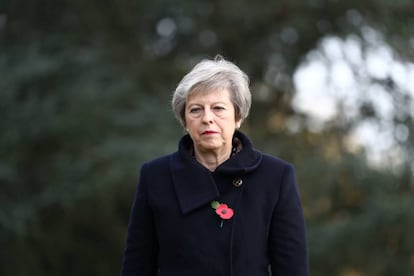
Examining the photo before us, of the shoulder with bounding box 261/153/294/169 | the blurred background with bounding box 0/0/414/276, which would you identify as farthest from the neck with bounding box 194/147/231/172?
the blurred background with bounding box 0/0/414/276

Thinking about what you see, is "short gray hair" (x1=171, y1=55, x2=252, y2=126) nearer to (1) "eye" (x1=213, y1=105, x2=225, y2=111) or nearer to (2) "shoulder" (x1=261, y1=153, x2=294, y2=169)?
(1) "eye" (x1=213, y1=105, x2=225, y2=111)

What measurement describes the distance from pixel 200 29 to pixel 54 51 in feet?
6.14

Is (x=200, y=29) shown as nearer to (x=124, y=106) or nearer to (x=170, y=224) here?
(x=124, y=106)

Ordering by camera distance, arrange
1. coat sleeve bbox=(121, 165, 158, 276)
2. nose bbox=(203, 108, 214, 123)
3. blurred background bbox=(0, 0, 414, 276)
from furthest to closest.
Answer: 1. blurred background bbox=(0, 0, 414, 276)
2. coat sleeve bbox=(121, 165, 158, 276)
3. nose bbox=(203, 108, 214, 123)

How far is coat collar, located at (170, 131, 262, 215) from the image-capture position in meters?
2.73

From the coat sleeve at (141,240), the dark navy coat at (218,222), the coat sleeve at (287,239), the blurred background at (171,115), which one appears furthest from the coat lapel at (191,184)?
the blurred background at (171,115)

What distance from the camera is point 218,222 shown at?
271 centimetres

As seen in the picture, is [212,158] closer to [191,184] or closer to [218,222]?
[191,184]

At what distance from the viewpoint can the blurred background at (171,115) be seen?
27.4ft

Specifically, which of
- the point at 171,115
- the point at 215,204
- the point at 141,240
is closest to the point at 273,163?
the point at 215,204

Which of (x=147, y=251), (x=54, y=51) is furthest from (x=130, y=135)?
(x=147, y=251)

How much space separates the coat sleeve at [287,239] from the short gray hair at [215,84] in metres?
0.31

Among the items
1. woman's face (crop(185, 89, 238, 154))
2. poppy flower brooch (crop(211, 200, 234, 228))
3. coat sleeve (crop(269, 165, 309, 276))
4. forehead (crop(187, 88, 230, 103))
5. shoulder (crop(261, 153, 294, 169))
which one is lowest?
coat sleeve (crop(269, 165, 309, 276))

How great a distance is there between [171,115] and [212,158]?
621cm
